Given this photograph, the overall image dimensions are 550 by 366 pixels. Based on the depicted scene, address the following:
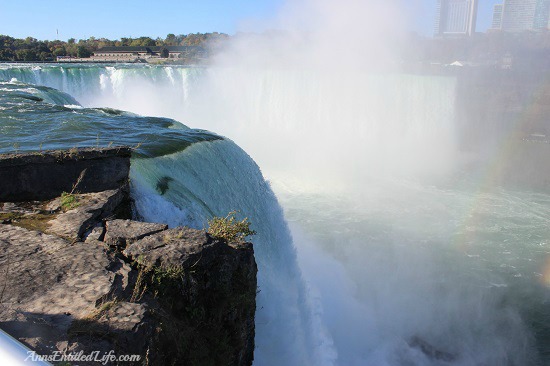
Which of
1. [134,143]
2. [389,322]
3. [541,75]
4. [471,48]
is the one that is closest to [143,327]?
[134,143]

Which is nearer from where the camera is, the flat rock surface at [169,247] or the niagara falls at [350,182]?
the flat rock surface at [169,247]

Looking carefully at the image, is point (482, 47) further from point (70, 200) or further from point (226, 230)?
point (70, 200)

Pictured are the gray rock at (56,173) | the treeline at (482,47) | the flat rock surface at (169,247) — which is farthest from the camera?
the treeline at (482,47)

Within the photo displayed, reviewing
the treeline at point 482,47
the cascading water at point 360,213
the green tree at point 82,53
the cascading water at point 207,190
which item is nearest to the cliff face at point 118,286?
the cascading water at point 207,190

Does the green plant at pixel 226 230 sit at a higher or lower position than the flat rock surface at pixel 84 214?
lower

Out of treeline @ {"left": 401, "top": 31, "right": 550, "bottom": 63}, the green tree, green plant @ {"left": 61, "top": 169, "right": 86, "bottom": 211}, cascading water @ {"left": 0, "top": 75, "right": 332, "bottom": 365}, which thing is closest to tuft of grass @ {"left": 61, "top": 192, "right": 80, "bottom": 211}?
green plant @ {"left": 61, "top": 169, "right": 86, "bottom": 211}

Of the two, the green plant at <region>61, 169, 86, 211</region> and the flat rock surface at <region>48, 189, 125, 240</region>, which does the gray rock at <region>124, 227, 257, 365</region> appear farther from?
the green plant at <region>61, 169, 86, 211</region>

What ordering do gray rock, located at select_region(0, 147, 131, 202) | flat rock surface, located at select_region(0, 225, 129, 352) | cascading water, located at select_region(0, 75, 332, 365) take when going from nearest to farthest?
flat rock surface, located at select_region(0, 225, 129, 352), gray rock, located at select_region(0, 147, 131, 202), cascading water, located at select_region(0, 75, 332, 365)

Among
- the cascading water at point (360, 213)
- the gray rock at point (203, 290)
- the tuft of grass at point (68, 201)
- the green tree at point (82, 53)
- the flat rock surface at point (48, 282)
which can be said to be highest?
the green tree at point (82, 53)

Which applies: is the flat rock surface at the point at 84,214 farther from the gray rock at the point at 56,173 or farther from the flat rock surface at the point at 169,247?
the flat rock surface at the point at 169,247
